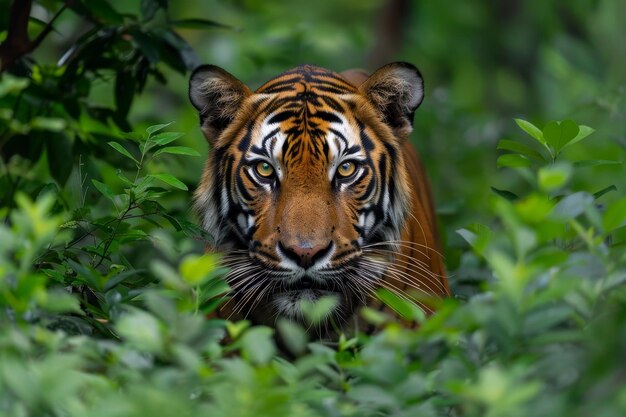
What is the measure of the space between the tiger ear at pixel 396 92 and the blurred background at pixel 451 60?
0.80 m

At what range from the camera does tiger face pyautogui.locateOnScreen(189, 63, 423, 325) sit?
409 cm

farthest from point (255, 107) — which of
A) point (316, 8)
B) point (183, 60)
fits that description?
point (316, 8)

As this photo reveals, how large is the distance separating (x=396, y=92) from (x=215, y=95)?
2.48 feet

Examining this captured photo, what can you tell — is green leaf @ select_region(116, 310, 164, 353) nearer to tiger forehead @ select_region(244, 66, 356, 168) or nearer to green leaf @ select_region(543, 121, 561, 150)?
green leaf @ select_region(543, 121, 561, 150)

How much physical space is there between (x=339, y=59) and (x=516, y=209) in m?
9.18

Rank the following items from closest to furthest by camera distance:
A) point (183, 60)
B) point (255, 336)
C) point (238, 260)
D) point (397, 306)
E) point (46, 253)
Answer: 1. point (255, 336)
2. point (397, 306)
3. point (46, 253)
4. point (238, 260)
5. point (183, 60)

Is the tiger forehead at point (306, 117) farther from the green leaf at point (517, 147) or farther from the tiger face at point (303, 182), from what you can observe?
the green leaf at point (517, 147)

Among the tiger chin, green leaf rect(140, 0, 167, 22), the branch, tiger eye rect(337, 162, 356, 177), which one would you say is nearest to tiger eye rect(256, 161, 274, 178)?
the tiger chin

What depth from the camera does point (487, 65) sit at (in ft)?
40.9

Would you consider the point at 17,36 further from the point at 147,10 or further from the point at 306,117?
the point at 306,117

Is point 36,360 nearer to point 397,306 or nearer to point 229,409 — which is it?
point 229,409

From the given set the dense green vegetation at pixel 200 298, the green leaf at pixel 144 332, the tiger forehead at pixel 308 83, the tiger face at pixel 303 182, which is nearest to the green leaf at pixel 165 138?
the dense green vegetation at pixel 200 298

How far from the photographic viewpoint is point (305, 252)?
13.0 ft

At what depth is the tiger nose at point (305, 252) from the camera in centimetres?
397
